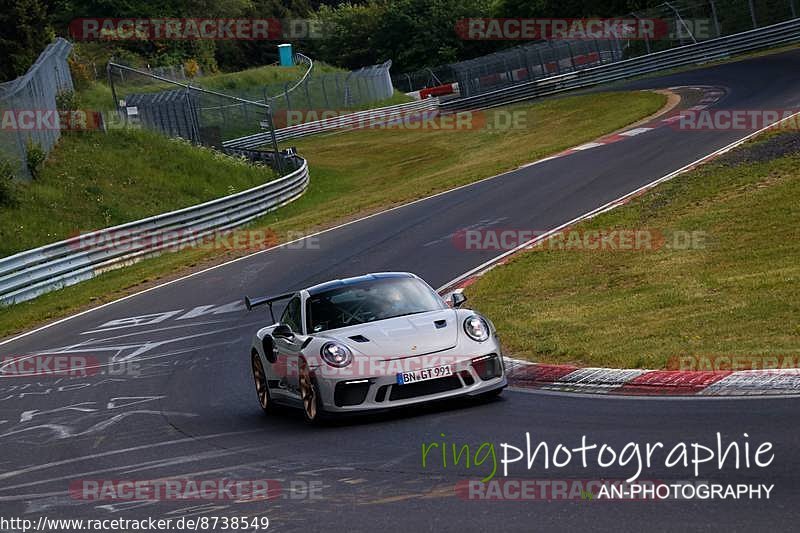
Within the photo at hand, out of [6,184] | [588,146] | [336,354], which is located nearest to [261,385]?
[336,354]

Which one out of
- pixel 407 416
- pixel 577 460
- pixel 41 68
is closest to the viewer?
pixel 577 460

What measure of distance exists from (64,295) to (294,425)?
1568 centimetres

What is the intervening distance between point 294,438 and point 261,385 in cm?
219

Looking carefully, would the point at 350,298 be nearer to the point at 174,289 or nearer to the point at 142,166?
the point at 174,289

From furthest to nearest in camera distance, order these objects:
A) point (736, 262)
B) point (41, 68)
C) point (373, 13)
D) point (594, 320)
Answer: point (373, 13) < point (41, 68) < point (736, 262) < point (594, 320)

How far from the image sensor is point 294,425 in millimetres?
11430

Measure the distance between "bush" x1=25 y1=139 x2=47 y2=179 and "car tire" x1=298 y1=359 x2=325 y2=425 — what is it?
80.5ft

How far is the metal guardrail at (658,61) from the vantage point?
51469mm

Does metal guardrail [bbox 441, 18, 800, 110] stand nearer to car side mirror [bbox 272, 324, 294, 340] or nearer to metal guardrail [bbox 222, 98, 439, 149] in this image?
metal guardrail [bbox 222, 98, 439, 149]

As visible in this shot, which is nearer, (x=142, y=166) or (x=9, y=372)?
(x=9, y=372)

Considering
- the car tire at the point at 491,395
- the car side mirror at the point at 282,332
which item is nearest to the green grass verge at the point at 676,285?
the car tire at the point at 491,395

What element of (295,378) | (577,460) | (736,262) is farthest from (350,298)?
(736,262)

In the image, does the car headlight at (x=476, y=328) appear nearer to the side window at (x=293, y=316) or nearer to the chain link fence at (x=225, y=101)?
the side window at (x=293, y=316)

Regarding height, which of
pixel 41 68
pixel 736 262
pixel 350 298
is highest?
pixel 41 68
